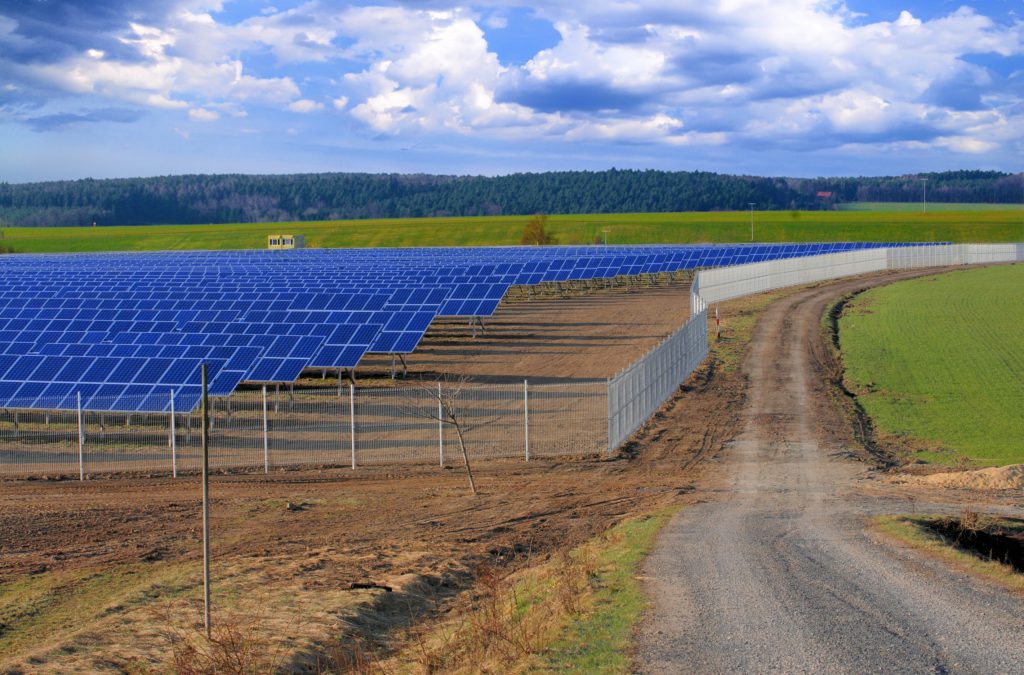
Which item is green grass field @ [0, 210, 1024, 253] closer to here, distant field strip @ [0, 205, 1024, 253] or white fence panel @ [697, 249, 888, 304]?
distant field strip @ [0, 205, 1024, 253]

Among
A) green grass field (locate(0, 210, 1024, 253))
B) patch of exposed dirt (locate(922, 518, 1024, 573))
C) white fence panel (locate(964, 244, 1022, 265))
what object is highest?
green grass field (locate(0, 210, 1024, 253))

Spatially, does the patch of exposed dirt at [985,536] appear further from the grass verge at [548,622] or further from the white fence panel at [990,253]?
the white fence panel at [990,253]

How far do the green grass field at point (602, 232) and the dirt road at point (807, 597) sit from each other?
12886 centimetres

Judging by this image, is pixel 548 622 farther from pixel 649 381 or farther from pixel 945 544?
pixel 649 381

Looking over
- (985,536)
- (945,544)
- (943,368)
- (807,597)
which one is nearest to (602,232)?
(943,368)

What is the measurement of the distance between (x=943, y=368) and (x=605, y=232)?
11586 cm

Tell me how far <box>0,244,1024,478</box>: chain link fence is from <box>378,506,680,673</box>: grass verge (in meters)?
5.48

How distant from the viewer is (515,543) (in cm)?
1488

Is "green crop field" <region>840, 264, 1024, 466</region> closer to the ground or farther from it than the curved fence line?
closer to the ground

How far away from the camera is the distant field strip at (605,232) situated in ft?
469

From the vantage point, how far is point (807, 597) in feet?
35.6

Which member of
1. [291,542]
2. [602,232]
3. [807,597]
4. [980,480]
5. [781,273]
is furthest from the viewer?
[602,232]

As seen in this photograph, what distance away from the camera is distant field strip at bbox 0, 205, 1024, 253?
143m

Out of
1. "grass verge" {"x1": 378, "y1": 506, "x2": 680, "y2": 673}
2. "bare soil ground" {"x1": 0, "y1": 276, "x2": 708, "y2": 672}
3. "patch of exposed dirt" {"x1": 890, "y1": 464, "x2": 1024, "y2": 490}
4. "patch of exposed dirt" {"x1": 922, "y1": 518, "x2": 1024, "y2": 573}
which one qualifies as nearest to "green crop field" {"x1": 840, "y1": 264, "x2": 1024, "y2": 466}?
"patch of exposed dirt" {"x1": 890, "y1": 464, "x2": 1024, "y2": 490}
